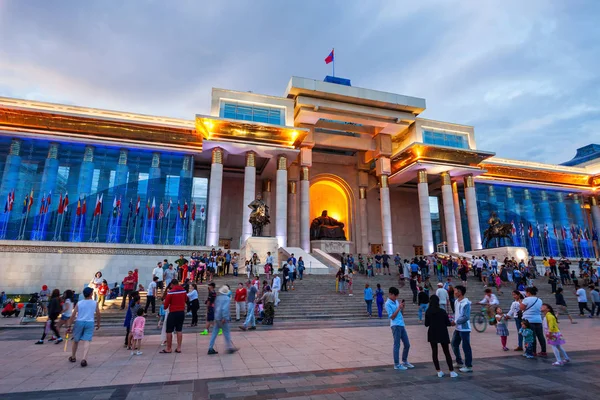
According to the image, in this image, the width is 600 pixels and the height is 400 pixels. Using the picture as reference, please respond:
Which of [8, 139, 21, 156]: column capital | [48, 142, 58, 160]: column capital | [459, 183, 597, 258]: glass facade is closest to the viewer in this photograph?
[8, 139, 21, 156]: column capital

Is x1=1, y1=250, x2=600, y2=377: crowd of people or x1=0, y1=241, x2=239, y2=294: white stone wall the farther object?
x1=0, y1=241, x2=239, y2=294: white stone wall

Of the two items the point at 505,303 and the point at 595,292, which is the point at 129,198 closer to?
the point at 505,303

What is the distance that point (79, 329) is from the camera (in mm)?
6539

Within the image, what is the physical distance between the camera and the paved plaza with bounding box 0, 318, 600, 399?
486cm

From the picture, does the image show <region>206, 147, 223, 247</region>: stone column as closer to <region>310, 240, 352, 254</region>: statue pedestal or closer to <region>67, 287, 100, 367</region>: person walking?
<region>310, 240, 352, 254</region>: statue pedestal

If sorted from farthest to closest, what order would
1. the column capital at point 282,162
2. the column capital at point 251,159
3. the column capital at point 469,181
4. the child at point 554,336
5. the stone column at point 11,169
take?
the column capital at point 469,181
the column capital at point 282,162
the column capital at point 251,159
the stone column at point 11,169
the child at point 554,336

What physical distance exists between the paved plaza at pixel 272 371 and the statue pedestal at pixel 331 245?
21.7 m

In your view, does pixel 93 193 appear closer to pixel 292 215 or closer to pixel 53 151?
pixel 53 151

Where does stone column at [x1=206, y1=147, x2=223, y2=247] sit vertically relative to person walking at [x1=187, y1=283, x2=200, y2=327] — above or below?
above

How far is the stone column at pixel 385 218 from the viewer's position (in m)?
30.4

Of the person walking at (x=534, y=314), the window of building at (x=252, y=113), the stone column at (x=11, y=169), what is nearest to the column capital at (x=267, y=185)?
the window of building at (x=252, y=113)

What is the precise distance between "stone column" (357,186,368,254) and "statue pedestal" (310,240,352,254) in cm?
299

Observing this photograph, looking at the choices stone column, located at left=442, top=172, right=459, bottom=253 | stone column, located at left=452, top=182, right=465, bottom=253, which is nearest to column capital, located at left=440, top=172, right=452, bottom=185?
stone column, located at left=442, top=172, right=459, bottom=253

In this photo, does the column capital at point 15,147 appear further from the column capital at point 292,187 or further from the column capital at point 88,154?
the column capital at point 292,187
